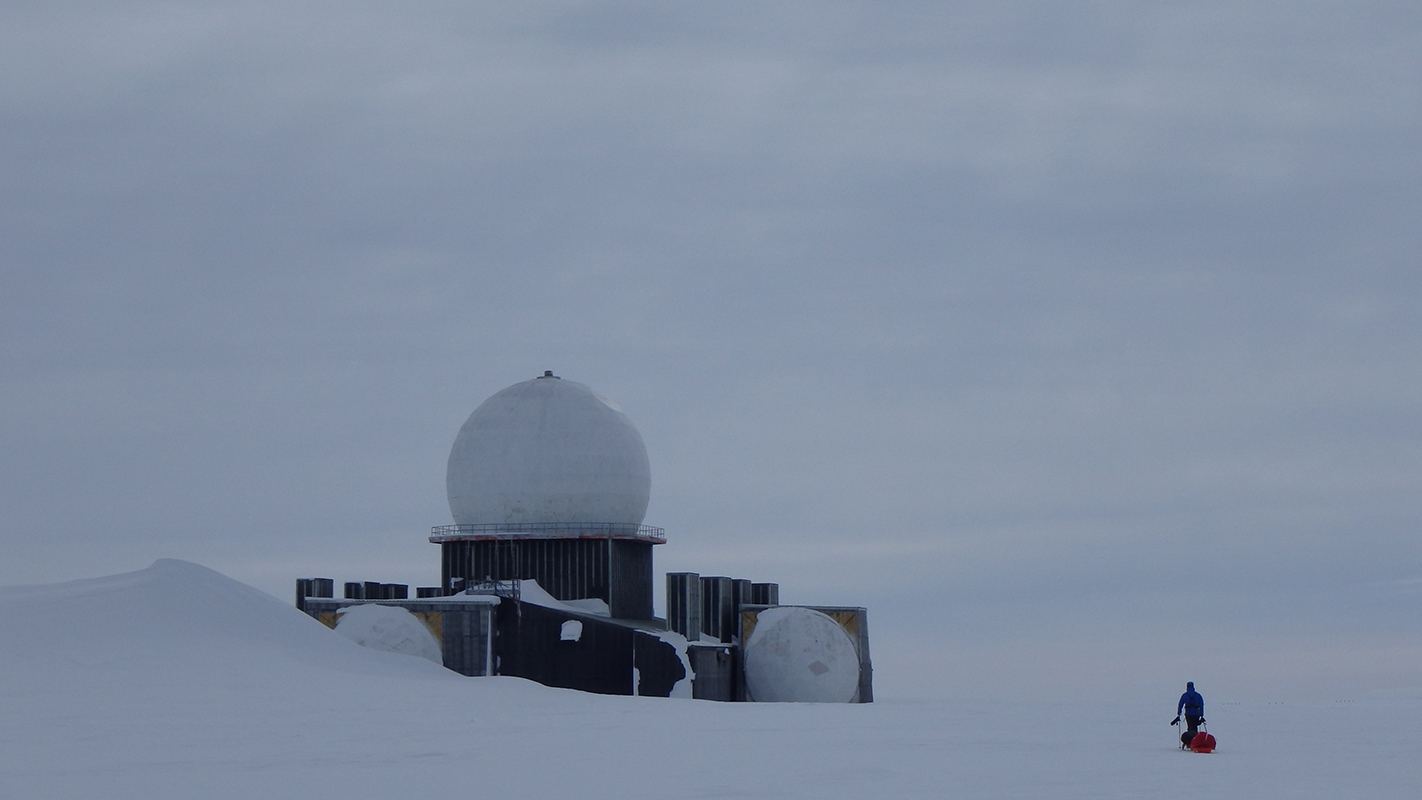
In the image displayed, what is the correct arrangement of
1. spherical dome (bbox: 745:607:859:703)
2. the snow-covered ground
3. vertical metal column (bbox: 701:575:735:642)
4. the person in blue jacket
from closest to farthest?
the snow-covered ground, the person in blue jacket, spherical dome (bbox: 745:607:859:703), vertical metal column (bbox: 701:575:735:642)

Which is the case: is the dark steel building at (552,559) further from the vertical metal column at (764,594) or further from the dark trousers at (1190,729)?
the dark trousers at (1190,729)

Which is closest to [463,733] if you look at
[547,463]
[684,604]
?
[684,604]

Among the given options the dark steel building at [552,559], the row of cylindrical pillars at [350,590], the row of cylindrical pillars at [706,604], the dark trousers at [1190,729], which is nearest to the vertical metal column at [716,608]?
the row of cylindrical pillars at [706,604]

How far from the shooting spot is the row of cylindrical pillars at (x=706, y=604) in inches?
1699

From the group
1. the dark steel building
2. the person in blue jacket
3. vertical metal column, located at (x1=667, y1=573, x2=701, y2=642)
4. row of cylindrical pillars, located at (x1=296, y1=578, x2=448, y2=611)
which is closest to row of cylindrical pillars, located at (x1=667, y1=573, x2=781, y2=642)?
vertical metal column, located at (x1=667, y1=573, x2=701, y2=642)

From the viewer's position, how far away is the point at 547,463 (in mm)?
44375

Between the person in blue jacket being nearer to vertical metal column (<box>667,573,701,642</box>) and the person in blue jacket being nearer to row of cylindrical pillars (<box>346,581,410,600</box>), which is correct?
vertical metal column (<box>667,573,701,642</box>)

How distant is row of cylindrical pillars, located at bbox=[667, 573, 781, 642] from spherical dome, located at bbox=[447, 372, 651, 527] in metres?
3.34

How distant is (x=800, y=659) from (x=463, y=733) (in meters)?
21.9

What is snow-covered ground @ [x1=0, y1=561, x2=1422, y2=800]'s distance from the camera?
54.0 ft

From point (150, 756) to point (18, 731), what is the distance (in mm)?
3670

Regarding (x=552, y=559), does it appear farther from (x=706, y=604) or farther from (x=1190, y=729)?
(x=1190, y=729)

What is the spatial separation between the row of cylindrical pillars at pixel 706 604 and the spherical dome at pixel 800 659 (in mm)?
1327

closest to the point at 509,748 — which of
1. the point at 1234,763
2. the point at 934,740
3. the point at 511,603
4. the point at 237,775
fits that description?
the point at 237,775
